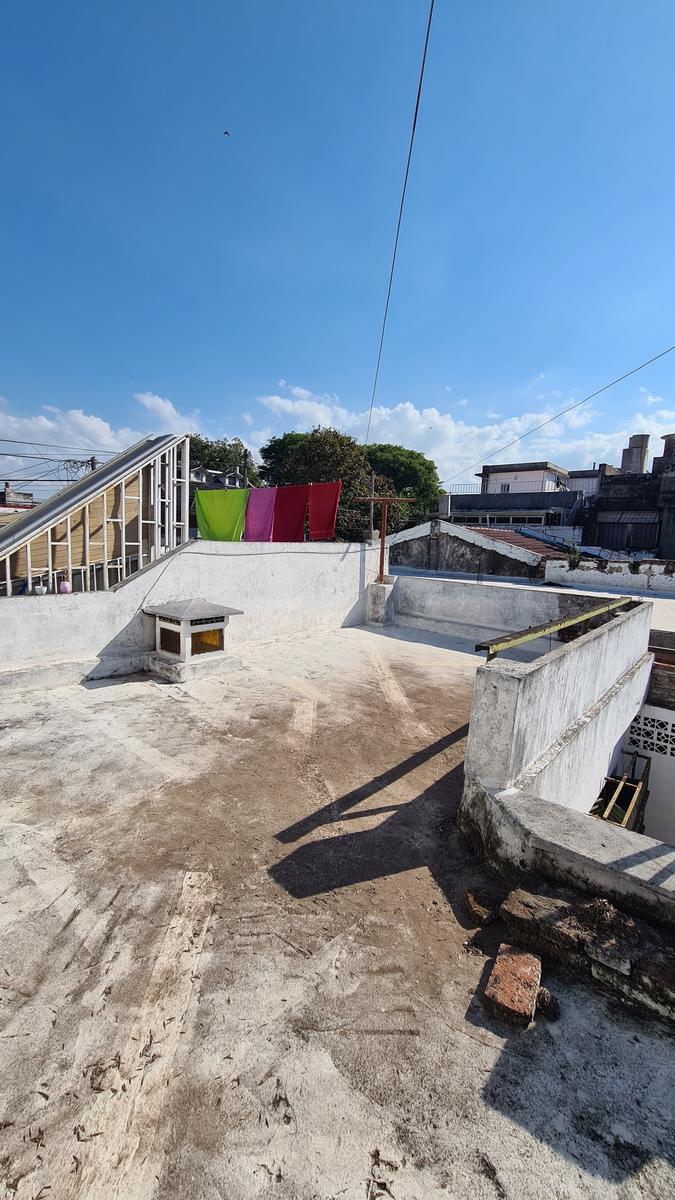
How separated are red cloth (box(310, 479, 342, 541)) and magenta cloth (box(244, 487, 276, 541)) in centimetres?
82

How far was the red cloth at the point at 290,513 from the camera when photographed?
9930mm

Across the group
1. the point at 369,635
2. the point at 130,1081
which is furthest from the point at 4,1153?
the point at 369,635

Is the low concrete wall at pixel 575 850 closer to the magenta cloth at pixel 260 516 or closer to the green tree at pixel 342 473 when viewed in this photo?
the magenta cloth at pixel 260 516

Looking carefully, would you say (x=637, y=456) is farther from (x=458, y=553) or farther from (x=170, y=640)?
(x=170, y=640)

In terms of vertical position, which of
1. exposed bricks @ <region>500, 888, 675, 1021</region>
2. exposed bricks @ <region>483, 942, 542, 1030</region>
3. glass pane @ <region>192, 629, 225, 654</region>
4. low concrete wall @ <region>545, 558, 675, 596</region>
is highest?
low concrete wall @ <region>545, 558, 675, 596</region>

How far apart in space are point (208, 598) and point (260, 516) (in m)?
2.78

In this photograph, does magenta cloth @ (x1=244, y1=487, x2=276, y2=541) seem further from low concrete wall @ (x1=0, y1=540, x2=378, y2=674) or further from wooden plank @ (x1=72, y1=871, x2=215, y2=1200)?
wooden plank @ (x1=72, y1=871, x2=215, y2=1200)

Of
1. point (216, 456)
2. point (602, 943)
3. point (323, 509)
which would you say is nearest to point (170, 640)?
point (323, 509)

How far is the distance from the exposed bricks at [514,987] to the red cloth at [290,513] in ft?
27.5

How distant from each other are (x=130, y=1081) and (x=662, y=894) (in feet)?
8.14

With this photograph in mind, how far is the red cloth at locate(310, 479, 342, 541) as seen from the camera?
32.7 ft

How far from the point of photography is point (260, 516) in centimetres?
1002

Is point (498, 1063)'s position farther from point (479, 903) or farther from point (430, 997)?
point (479, 903)

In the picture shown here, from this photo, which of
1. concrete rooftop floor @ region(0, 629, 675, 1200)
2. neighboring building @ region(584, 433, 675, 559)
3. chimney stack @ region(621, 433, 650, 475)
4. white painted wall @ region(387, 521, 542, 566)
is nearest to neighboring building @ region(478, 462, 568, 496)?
chimney stack @ region(621, 433, 650, 475)
